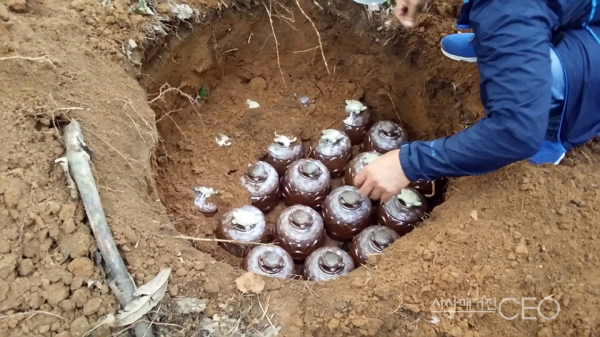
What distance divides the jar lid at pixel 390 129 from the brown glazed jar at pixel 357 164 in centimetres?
14

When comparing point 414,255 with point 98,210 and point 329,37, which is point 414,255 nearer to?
point 98,210

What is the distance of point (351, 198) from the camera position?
2.51 meters

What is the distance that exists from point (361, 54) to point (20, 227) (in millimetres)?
2061

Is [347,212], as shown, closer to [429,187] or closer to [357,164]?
[357,164]

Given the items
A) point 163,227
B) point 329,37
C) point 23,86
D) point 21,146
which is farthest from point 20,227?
point 329,37

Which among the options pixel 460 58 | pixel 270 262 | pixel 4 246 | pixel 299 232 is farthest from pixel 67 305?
pixel 460 58

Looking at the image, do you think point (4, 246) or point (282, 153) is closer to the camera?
point (4, 246)

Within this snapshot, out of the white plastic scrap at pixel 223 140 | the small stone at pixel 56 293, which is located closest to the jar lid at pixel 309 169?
the white plastic scrap at pixel 223 140

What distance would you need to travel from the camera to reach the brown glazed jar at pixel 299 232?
2459mm

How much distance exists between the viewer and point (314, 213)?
2.54 meters

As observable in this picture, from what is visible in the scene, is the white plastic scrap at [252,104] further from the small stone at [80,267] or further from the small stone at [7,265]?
the small stone at [7,265]

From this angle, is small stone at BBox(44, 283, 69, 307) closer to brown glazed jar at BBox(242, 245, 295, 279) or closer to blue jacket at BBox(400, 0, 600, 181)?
brown glazed jar at BBox(242, 245, 295, 279)

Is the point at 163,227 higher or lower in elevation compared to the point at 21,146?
lower

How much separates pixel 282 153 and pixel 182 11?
935mm
